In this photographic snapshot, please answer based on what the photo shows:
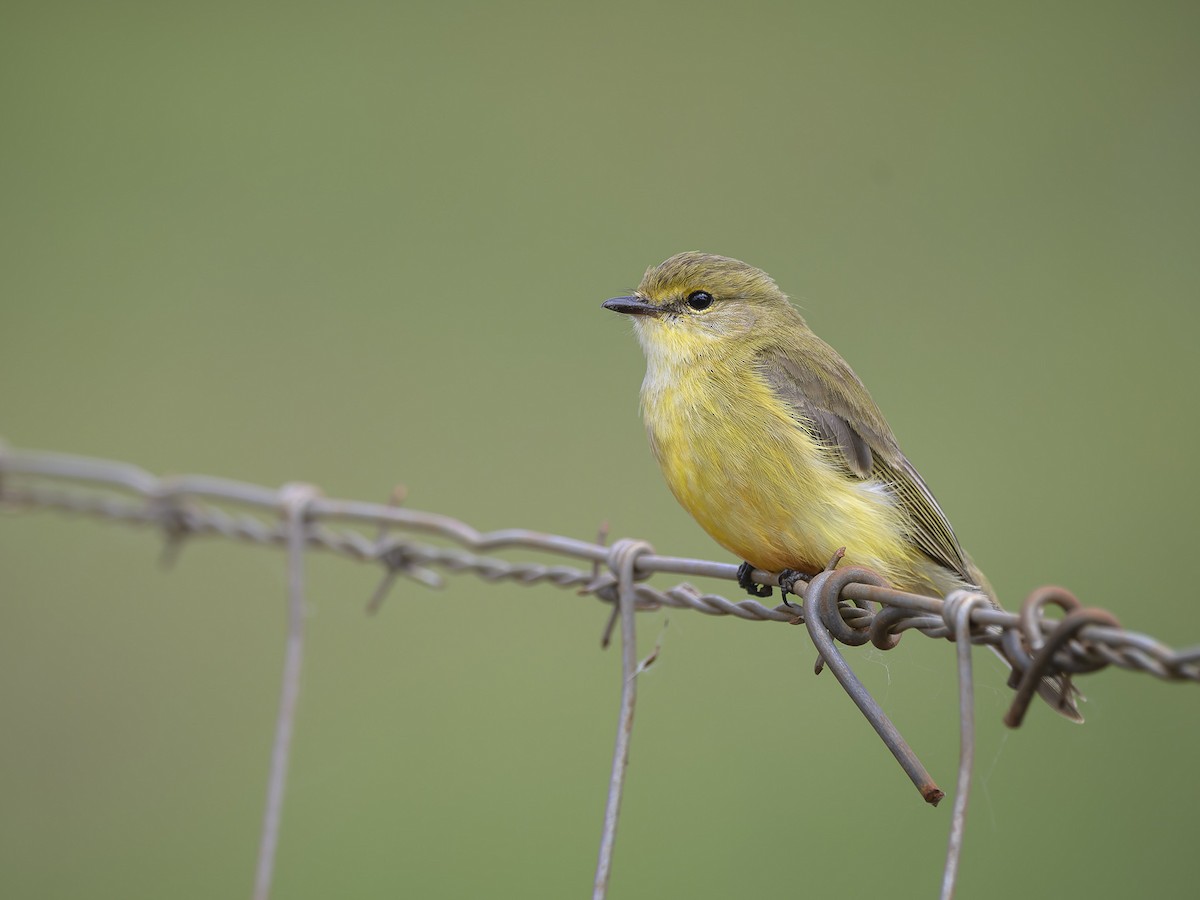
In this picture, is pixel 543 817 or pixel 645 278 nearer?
pixel 645 278

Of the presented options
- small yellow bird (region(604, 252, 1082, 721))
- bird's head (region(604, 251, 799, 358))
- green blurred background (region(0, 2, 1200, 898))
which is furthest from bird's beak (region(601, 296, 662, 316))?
green blurred background (region(0, 2, 1200, 898))

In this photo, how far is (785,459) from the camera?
3.50m

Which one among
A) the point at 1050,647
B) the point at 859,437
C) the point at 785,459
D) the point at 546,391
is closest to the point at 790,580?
the point at 785,459

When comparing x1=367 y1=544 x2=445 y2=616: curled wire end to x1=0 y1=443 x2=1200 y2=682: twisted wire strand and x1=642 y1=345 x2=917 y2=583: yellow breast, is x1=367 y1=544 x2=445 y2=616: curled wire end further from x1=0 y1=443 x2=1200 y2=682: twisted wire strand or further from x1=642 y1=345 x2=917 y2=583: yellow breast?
x1=642 y1=345 x2=917 y2=583: yellow breast

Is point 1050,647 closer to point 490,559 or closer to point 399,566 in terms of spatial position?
point 490,559

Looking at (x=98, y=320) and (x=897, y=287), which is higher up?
(x=897, y=287)

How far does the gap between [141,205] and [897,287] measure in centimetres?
565

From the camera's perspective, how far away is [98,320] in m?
9.53

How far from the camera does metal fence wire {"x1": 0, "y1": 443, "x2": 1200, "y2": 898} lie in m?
1.84

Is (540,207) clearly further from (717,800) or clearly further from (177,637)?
(717,800)

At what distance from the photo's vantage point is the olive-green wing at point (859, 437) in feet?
12.0

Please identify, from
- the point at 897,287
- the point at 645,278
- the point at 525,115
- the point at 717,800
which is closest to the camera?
the point at 645,278

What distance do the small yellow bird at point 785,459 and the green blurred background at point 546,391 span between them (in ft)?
3.40

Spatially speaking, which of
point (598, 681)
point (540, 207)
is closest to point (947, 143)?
point (540, 207)
